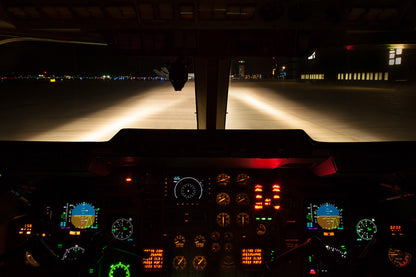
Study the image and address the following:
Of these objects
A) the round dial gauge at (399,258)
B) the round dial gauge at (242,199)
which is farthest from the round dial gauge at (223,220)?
the round dial gauge at (399,258)

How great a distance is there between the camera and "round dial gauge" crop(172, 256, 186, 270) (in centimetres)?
259

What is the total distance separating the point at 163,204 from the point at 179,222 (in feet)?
0.63

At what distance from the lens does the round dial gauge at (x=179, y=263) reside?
259 cm

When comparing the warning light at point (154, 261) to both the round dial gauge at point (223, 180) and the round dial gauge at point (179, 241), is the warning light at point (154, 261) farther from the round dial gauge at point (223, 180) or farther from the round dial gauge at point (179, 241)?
the round dial gauge at point (223, 180)

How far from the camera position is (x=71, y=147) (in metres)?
2.37

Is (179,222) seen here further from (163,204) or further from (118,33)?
(118,33)

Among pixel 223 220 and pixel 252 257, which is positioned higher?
pixel 223 220

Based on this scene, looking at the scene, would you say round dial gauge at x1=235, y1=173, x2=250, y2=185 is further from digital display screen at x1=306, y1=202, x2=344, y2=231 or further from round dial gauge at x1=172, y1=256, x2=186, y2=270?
round dial gauge at x1=172, y1=256, x2=186, y2=270

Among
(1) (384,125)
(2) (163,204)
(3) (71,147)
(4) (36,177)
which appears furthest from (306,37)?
(1) (384,125)

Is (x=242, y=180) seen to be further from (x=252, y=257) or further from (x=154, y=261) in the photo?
(x=154, y=261)

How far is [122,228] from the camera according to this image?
8.57ft

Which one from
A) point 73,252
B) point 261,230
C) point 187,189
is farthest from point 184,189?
point 73,252

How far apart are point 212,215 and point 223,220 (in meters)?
0.10

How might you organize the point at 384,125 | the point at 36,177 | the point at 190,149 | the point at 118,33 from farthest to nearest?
the point at 384,125, the point at 36,177, the point at 190,149, the point at 118,33
